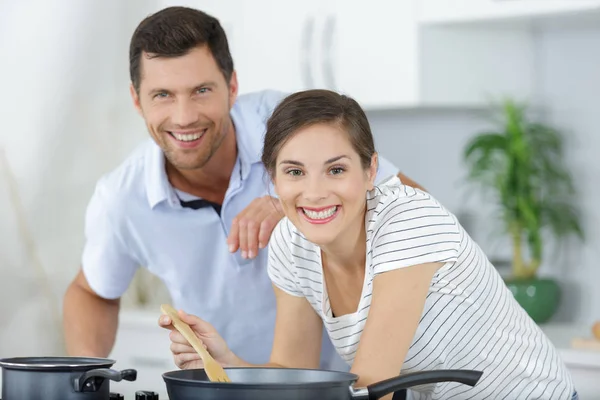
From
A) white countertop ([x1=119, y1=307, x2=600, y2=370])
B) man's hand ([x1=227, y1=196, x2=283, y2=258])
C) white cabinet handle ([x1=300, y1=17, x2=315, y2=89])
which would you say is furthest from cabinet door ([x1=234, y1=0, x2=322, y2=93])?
man's hand ([x1=227, y1=196, x2=283, y2=258])

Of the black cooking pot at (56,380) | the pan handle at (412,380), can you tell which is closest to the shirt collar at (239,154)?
the black cooking pot at (56,380)

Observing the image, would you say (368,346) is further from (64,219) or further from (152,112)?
(64,219)

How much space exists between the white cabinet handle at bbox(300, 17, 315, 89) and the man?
109 centimetres

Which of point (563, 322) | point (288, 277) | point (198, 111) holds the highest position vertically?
point (198, 111)

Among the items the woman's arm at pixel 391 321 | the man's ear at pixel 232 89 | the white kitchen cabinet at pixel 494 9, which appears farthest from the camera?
the white kitchen cabinet at pixel 494 9

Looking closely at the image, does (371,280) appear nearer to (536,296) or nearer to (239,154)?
(239,154)

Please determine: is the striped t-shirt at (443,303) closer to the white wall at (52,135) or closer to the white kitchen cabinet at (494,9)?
the white kitchen cabinet at (494,9)

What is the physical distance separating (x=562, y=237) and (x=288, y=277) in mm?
1691


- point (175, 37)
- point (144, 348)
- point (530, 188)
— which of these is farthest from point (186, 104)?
point (144, 348)

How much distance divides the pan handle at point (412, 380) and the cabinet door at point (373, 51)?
1.94 m

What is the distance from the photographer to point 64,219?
3.79 m

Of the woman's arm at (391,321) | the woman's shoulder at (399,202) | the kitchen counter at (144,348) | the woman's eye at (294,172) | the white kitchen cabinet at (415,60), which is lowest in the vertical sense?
the kitchen counter at (144,348)

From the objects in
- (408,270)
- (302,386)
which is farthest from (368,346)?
(302,386)

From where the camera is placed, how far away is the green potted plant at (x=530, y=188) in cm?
301
